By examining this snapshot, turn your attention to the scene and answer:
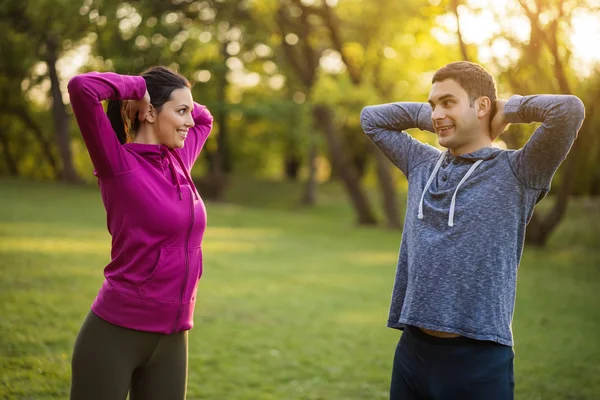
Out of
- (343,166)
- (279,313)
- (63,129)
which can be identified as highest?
(63,129)

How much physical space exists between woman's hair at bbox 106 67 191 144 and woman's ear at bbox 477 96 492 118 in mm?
1240

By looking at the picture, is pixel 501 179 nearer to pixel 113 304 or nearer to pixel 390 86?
pixel 113 304

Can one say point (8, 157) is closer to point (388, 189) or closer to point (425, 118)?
point (388, 189)

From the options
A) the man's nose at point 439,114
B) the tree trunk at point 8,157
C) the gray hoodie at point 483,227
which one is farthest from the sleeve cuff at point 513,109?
the tree trunk at point 8,157

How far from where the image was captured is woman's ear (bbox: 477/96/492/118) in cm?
266

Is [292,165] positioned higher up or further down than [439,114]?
higher up

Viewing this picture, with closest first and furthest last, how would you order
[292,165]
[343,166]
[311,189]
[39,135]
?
[343,166]
[311,189]
[39,135]
[292,165]

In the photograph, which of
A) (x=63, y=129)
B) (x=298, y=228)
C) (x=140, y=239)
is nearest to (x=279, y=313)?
(x=140, y=239)

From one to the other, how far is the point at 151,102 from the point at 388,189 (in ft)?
65.4

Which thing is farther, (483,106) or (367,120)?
(367,120)

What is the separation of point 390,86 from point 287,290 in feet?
47.3

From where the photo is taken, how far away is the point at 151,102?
2789mm

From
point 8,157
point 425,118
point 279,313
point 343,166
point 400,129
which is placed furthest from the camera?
point 8,157

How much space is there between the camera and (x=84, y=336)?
2.62 meters
